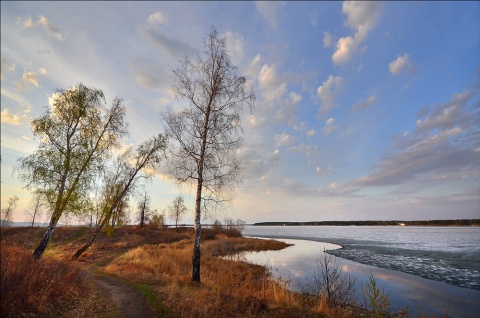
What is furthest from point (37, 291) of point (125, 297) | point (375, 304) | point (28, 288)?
point (375, 304)

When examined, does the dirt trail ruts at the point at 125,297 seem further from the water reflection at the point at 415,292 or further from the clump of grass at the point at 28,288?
the water reflection at the point at 415,292

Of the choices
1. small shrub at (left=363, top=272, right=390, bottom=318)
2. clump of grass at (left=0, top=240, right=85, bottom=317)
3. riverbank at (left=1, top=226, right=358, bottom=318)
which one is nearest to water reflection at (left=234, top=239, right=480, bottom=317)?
small shrub at (left=363, top=272, right=390, bottom=318)

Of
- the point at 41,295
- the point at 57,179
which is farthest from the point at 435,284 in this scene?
the point at 57,179

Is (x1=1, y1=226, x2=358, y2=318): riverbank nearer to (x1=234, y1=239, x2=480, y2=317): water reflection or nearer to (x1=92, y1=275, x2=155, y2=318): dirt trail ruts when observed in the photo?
(x1=92, y1=275, x2=155, y2=318): dirt trail ruts

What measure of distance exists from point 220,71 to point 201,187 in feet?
24.0

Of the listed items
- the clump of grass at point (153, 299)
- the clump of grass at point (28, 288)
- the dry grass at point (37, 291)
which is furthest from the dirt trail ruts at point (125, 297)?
the clump of grass at point (28, 288)

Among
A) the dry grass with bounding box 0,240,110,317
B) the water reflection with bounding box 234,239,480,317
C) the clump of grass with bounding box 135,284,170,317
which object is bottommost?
the water reflection with bounding box 234,239,480,317

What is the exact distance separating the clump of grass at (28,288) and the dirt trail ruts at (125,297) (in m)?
1.66

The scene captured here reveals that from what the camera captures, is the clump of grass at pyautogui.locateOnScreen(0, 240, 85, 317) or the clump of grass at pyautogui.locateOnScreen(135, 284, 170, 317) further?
the clump of grass at pyautogui.locateOnScreen(135, 284, 170, 317)

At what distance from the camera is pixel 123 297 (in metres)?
10.9

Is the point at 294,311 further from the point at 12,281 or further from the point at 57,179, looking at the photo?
the point at 57,179

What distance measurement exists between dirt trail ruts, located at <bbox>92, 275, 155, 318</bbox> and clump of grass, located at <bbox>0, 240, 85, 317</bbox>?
1.66 meters

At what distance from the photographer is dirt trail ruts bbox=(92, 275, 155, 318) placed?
9188 mm

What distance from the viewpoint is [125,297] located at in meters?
→ 10.9
